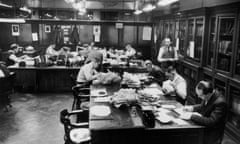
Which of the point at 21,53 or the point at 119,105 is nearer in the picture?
the point at 119,105

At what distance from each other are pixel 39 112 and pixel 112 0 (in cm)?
682

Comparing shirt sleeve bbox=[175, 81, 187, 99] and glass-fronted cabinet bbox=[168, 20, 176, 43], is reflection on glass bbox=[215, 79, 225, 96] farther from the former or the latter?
glass-fronted cabinet bbox=[168, 20, 176, 43]

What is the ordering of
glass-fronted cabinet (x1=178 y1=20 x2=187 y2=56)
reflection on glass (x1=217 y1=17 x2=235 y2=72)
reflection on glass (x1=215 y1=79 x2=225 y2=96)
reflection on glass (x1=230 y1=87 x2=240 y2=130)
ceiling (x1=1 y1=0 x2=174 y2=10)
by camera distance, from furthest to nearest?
1. ceiling (x1=1 y1=0 x2=174 y2=10)
2. glass-fronted cabinet (x1=178 y1=20 x2=187 y2=56)
3. reflection on glass (x1=215 y1=79 x2=225 y2=96)
4. reflection on glass (x1=217 y1=17 x2=235 y2=72)
5. reflection on glass (x1=230 y1=87 x2=240 y2=130)

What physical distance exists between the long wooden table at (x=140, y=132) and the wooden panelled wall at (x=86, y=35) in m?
9.79

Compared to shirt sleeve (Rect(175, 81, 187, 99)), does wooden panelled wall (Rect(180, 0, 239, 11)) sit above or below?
above

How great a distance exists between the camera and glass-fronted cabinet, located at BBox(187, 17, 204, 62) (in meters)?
6.62

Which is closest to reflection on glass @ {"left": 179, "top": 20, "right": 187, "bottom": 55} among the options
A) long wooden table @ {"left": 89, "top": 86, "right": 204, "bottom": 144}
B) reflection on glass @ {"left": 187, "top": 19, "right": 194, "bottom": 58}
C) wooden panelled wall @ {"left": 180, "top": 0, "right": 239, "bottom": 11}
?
reflection on glass @ {"left": 187, "top": 19, "right": 194, "bottom": 58}

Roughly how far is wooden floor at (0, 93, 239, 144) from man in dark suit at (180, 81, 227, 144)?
173cm

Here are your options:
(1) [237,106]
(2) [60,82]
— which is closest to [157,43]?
(2) [60,82]

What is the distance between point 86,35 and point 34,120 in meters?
7.43

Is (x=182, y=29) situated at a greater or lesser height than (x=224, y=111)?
greater

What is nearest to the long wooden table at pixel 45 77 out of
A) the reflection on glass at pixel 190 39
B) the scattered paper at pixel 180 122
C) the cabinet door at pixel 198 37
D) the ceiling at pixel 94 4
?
the reflection on glass at pixel 190 39

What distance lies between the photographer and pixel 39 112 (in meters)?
6.43

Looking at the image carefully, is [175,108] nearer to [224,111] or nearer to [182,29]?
[224,111]
